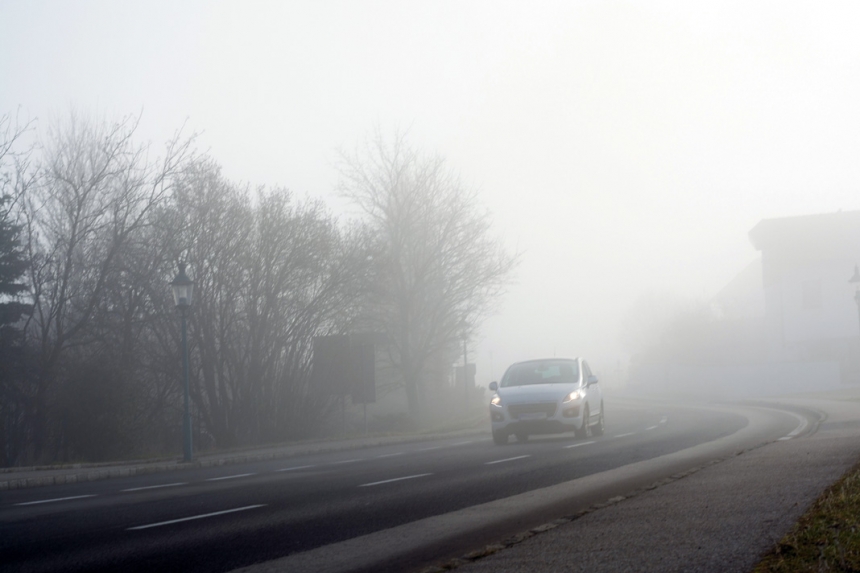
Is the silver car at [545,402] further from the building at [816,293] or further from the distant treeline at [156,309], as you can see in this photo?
the building at [816,293]

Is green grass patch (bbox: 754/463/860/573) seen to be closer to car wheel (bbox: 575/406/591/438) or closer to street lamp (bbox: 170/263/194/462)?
car wheel (bbox: 575/406/591/438)

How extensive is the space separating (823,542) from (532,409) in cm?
1479

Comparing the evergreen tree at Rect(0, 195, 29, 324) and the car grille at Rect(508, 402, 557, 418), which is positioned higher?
the evergreen tree at Rect(0, 195, 29, 324)

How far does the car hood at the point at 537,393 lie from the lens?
67.0 feet

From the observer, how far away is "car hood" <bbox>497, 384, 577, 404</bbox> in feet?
67.0

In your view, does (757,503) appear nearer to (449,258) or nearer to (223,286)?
(223,286)

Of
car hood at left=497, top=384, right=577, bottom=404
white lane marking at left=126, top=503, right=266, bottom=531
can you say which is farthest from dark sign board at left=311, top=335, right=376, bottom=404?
white lane marking at left=126, top=503, right=266, bottom=531

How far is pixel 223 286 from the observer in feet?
115

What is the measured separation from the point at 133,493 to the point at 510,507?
615 cm

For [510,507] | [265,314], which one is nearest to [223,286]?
[265,314]

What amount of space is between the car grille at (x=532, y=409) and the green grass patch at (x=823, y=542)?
12.8 metres

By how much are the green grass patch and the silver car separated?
504 inches

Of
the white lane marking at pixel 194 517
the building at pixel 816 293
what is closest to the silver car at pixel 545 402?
the white lane marking at pixel 194 517

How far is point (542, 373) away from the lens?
21766 millimetres
